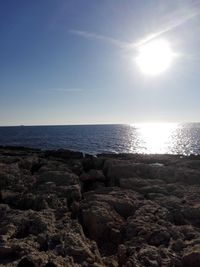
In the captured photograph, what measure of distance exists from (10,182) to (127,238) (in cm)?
911

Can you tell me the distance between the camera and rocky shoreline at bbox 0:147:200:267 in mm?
11250

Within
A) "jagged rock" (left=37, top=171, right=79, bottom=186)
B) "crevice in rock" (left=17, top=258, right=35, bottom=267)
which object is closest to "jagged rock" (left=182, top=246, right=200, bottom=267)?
"crevice in rock" (left=17, top=258, right=35, bottom=267)

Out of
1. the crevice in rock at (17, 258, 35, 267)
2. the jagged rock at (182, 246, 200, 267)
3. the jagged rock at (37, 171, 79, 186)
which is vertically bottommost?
the jagged rock at (182, 246, 200, 267)

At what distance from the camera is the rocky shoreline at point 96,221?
443 inches

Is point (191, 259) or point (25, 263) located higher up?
point (25, 263)

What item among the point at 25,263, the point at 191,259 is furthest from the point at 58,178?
the point at 191,259

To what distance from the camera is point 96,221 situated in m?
14.9

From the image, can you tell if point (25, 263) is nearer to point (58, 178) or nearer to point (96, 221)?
point (96, 221)

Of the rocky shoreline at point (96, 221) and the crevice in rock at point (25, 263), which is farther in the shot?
the rocky shoreline at point (96, 221)

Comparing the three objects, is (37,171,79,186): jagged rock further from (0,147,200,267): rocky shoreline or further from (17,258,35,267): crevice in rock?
(17,258,35,267): crevice in rock

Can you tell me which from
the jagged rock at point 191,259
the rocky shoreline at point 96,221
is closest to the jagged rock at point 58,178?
the rocky shoreline at point 96,221

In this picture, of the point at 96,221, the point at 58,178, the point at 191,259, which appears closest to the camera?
the point at 191,259

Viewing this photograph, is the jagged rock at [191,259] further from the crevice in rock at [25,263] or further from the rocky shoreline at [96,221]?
the crevice in rock at [25,263]

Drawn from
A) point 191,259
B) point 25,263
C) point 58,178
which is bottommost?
point 191,259
